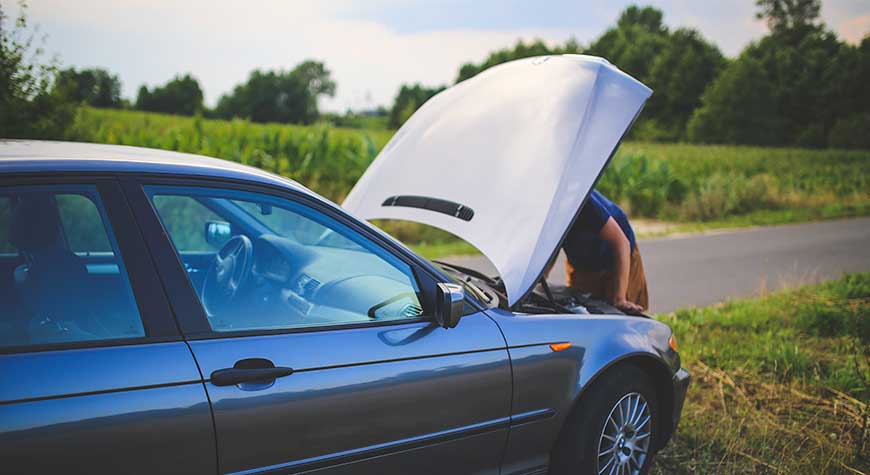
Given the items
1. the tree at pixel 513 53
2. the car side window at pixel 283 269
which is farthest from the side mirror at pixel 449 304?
the tree at pixel 513 53

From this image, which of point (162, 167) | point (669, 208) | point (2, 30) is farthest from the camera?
point (669, 208)

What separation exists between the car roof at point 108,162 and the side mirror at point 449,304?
0.65 metres

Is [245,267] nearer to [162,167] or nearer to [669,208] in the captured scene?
[162,167]

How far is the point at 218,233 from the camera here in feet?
10.0

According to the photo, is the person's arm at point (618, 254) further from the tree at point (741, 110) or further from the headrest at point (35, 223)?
the tree at point (741, 110)

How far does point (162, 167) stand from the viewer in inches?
91.3

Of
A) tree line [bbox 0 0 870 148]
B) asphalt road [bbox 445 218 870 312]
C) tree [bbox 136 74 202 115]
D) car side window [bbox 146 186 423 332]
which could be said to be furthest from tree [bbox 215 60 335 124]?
car side window [bbox 146 186 423 332]

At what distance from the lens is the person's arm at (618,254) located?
163 inches

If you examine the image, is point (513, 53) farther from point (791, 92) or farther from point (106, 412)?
point (106, 412)

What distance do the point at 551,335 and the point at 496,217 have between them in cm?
78

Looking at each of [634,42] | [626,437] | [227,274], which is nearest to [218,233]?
[227,274]

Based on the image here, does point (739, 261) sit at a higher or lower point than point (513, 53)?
lower

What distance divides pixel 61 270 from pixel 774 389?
4553 mm

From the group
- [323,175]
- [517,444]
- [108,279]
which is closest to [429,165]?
[517,444]
